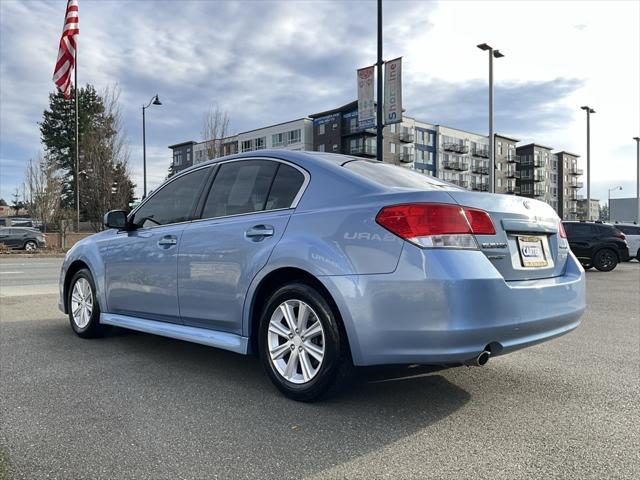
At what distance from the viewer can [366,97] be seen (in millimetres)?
14328

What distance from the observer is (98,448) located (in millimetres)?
2768

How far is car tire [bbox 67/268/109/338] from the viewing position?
535cm

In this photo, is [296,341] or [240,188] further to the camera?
[240,188]

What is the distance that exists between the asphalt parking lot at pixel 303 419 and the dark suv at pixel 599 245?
14.5 m

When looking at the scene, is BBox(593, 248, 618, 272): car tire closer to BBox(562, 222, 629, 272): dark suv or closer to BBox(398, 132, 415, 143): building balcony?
BBox(562, 222, 629, 272): dark suv

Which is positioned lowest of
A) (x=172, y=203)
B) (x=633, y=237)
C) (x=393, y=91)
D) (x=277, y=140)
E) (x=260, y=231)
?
(x=633, y=237)

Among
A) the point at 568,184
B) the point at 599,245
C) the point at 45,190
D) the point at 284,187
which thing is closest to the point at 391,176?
the point at 284,187

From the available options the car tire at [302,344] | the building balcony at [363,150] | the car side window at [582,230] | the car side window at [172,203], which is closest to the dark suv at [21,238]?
the car side window at [582,230]

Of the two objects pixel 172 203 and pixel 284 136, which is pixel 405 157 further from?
pixel 172 203

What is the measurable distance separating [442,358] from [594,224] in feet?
57.8

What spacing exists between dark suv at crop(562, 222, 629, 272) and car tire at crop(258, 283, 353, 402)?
16.7 m

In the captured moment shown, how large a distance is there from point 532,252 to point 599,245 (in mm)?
16621

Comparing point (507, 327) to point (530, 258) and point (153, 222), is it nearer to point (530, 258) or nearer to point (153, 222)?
point (530, 258)

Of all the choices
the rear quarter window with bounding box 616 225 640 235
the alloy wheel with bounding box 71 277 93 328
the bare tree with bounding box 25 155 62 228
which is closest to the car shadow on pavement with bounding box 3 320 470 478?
the alloy wheel with bounding box 71 277 93 328
